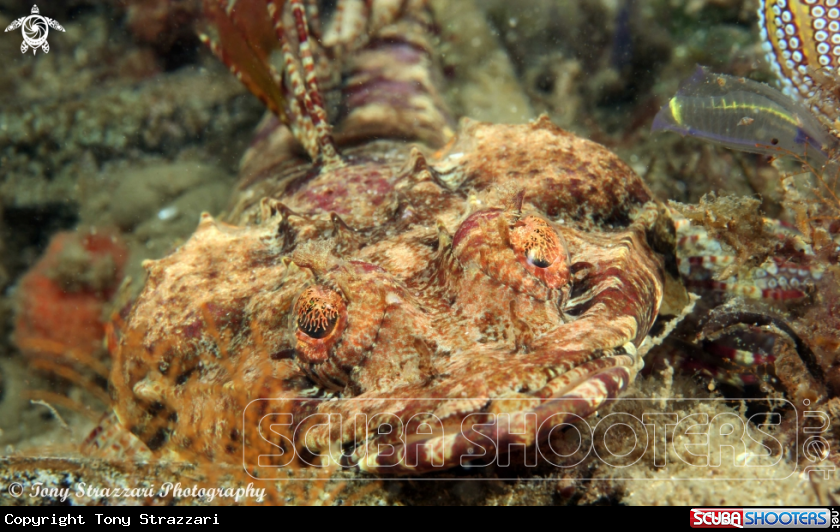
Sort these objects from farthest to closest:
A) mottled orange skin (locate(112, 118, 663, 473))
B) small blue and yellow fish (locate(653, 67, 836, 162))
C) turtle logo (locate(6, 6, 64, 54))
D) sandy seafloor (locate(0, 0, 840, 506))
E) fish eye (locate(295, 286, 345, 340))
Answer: turtle logo (locate(6, 6, 64, 54))
sandy seafloor (locate(0, 0, 840, 506))
small blue and yellow fish (locate(653, 67, 836, 162))
fish eye (locate(295, 286, 345, 340))
mottled orange skin (locate(112, 118, 663, 473))

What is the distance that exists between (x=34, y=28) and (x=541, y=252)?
21.7 feet

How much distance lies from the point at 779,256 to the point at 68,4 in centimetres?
730

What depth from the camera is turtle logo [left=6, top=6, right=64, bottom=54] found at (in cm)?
564

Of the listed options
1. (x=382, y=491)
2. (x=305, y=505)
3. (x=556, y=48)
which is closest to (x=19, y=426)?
(x=305, y=505)

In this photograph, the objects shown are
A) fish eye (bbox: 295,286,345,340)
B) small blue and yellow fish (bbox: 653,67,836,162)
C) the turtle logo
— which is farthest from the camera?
the turtle logo

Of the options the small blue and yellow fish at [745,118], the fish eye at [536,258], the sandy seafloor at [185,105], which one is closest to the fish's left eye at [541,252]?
the fish eye at [536,258]

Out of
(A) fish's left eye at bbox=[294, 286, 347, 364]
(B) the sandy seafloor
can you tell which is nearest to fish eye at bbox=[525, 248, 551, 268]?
(A) fish's left eye at bbox=[294, 286, 347, 364]

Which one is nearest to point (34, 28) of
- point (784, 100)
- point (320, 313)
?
point (320, 313)

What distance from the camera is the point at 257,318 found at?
2.49 meters

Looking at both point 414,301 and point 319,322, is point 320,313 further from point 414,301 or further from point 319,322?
point 414,301

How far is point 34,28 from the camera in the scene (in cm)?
567

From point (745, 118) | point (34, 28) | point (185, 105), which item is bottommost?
point (745, 118)

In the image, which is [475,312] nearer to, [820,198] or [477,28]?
[820,198]

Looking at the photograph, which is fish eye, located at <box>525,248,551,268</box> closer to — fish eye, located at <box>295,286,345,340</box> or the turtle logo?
fish eye, located at <box>295,286,345,340</box>
